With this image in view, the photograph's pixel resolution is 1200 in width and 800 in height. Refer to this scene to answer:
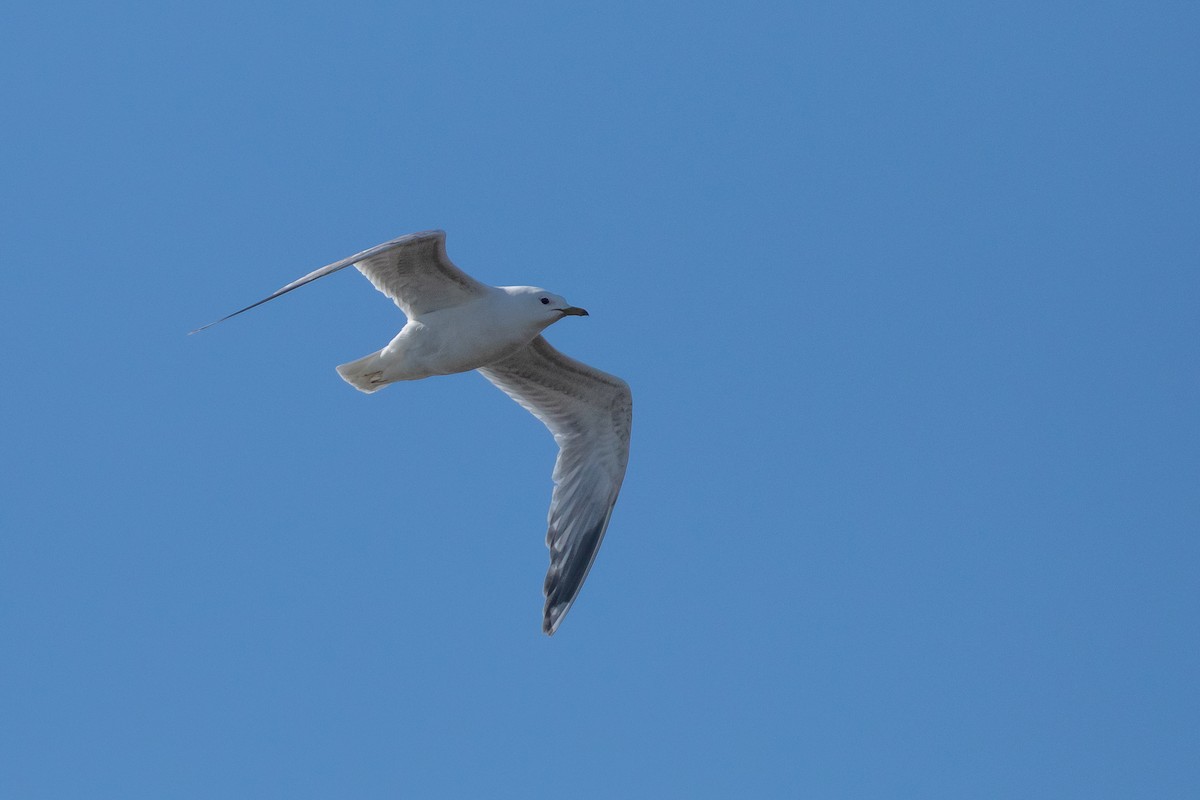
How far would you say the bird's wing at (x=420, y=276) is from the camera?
764 cm

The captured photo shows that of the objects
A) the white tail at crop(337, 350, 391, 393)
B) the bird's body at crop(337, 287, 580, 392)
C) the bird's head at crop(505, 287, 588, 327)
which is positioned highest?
the bird's head at crop(505, 287, 588, 327)

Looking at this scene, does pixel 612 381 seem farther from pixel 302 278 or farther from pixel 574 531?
pixel 302 278

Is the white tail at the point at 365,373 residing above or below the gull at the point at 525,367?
below

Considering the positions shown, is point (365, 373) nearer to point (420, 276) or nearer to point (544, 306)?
point (420, 276)

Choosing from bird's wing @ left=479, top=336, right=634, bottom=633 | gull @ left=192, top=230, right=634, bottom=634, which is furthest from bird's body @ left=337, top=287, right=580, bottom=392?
bird's wing @ left=479, top=336, right=634, bottom=633

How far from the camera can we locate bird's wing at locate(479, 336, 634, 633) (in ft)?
28.7

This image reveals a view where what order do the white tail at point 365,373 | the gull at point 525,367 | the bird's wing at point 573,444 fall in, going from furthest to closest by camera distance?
the bird's wing at point 573,444 < the white tail at point 365,373 < the gull at point 525,367

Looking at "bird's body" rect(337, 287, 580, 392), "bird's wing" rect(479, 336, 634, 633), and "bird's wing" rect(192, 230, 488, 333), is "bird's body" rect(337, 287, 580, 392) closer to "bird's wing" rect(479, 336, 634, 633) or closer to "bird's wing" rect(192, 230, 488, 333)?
"bird's wing" rect(192, 230, 488, 333)

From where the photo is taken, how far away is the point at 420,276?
784 cm

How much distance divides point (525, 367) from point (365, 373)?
1.07 metres

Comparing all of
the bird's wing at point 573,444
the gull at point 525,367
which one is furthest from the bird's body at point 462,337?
the bird's wing at point 573,444

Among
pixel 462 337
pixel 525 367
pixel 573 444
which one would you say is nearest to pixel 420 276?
pixel 462 337

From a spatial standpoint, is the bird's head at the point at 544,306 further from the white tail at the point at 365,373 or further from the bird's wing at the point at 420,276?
the white tail at the point at 365,373

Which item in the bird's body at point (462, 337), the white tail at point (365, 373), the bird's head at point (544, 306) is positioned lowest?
the white tail at point (365, 373)
